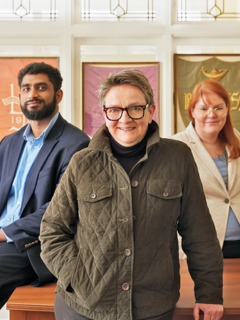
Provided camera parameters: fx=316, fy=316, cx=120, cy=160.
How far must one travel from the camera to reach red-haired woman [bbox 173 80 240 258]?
1.81 meters

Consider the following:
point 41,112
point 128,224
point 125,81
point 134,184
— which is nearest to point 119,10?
point 41,112

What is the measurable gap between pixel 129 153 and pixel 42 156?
816 millimetres

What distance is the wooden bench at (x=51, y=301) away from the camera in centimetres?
128

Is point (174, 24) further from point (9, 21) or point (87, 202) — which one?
point (87, 202)

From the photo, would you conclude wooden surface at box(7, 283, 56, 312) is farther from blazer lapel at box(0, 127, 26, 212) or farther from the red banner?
the red banner

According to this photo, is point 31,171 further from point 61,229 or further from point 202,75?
point 202,75

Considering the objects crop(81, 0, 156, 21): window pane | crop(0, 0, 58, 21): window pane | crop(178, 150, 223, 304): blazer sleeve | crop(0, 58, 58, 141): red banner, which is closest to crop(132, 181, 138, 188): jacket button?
crop(178, 150, 223, 304): blazer sleeve

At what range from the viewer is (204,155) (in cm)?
189

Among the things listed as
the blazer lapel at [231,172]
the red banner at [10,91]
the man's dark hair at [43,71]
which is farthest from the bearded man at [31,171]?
the red banner at [10,91]

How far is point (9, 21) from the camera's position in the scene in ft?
11.5

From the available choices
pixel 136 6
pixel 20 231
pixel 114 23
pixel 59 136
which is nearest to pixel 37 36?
pixel 114 23

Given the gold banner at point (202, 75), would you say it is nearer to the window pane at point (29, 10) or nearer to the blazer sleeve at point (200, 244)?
the window pane at point (29, 10)

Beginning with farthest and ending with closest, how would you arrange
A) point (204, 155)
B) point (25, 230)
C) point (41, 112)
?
point (41, 112)
point (204, 155)
point (25, 230)

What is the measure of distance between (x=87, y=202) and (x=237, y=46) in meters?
3.19
